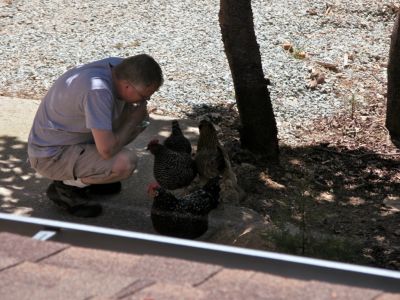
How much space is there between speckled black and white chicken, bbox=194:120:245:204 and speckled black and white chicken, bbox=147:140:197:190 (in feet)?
0.29

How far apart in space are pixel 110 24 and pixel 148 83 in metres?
5.67

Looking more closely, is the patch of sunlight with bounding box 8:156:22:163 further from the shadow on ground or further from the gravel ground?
the gravel ground

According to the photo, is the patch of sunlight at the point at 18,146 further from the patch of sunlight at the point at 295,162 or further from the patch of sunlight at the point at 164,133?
the patch of sunlight at the point at 295,162

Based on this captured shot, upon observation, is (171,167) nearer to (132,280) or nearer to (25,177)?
(25,177)

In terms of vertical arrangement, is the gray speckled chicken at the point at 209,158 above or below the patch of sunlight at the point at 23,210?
above

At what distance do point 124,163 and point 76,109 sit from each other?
1.63 feet

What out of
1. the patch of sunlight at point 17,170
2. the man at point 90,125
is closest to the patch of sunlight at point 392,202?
the man at point 90,125

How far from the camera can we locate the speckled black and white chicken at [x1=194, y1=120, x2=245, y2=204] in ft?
18.5

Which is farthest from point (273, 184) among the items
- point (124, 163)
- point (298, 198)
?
point (124, 163)

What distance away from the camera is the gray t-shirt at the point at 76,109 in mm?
4883

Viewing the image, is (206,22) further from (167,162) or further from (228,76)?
(167,162)

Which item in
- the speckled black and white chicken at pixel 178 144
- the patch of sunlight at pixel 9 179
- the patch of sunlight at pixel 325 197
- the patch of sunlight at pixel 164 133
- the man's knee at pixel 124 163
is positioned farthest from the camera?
the patch of sunlight at pixel 164 133

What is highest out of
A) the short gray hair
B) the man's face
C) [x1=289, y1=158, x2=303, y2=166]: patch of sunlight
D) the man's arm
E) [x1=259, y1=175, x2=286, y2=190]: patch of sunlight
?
the short gray hair

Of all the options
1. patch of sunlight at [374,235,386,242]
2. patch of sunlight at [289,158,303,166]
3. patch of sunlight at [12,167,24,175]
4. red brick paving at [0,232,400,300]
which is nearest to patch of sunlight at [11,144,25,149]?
patch of sunlight at [12,167,24,175]
